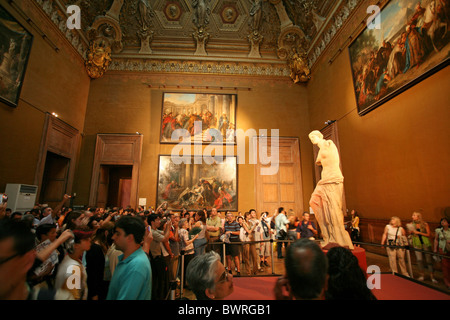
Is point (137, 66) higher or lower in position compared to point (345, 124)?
higher

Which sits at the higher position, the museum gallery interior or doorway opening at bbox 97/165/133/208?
the museum gallery interior

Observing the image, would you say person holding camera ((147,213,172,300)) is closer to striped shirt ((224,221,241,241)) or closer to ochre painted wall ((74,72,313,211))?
striped shirt ((224,221,241,241))

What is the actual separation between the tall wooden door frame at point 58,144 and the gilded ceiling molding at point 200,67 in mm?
4447

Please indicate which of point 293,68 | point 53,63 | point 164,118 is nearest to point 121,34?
point 53,63

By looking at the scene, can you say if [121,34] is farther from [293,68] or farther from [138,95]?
[293,68]

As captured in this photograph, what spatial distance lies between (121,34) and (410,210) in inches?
592

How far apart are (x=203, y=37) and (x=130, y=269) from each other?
45.1ft

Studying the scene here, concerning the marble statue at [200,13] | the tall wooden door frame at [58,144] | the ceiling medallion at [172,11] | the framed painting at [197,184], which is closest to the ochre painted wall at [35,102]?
the tall wooden door frame at [58,144]

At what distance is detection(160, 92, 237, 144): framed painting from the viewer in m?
12.0

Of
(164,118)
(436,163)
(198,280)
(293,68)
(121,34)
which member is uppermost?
(121,34)

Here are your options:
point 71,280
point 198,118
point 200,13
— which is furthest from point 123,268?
point 200,13

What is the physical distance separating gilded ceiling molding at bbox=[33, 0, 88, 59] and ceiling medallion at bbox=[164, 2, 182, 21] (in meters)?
4.66

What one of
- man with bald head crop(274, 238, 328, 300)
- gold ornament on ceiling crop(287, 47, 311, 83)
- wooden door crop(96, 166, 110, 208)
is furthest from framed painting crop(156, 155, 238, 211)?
man with bald head crop(274, 238, 328, 300)
